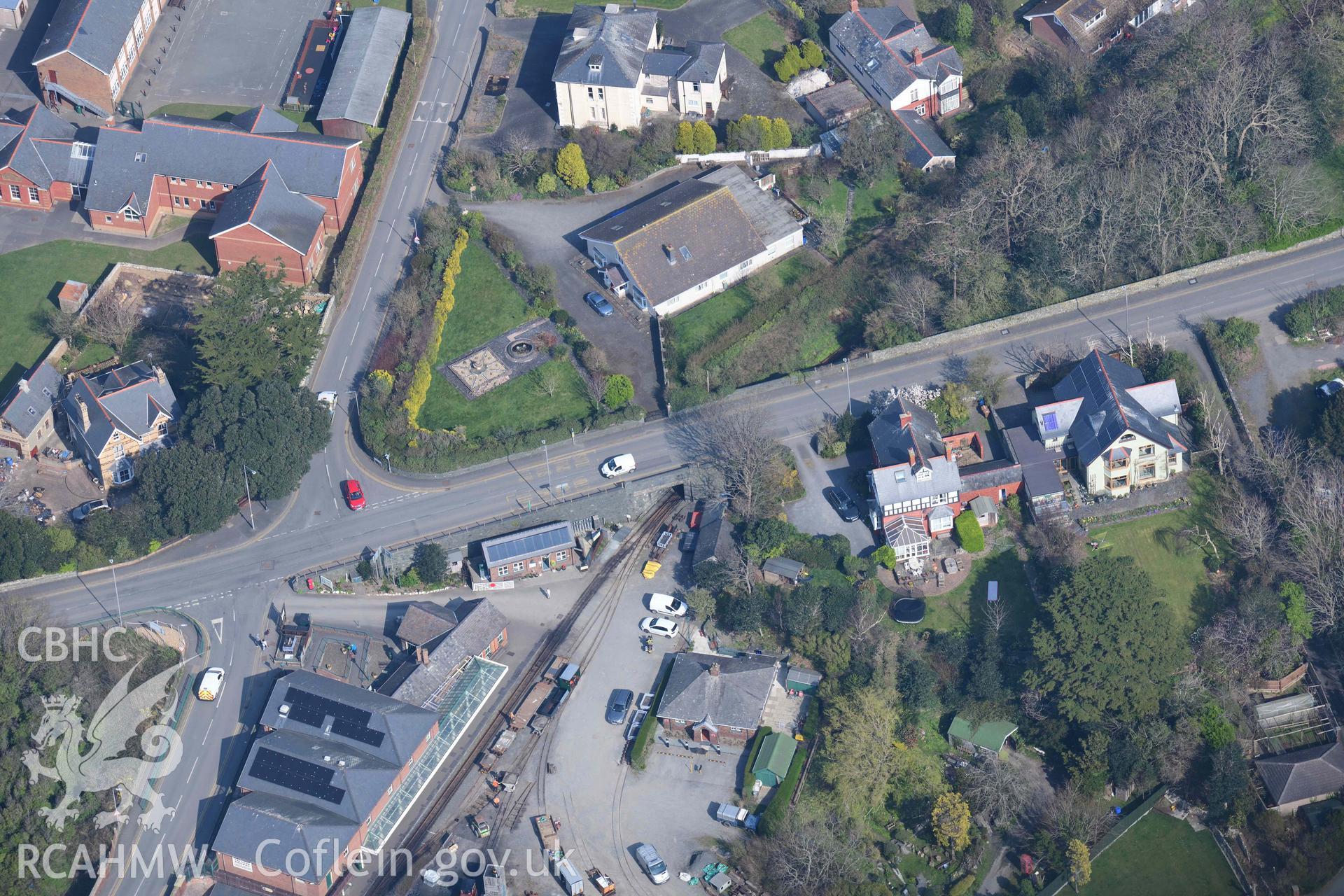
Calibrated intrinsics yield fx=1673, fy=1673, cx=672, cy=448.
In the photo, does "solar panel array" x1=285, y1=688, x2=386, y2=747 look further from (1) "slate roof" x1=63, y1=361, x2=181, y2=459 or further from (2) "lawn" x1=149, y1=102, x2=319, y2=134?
(2) "lawn" x1=149, y1=102, x2=319, y2=134

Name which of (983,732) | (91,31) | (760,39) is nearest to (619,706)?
(983,732)

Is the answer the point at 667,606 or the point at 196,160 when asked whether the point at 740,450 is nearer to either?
the point at 667,606

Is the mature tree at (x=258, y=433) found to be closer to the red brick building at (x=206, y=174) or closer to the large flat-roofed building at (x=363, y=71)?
the red brick building at (x=206, y=174)


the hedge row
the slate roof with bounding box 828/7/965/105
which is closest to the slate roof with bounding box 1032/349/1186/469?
the slate roof with bounding box 828/7/965/105

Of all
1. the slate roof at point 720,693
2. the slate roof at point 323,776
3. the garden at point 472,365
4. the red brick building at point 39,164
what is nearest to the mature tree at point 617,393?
the garden at point 472,365

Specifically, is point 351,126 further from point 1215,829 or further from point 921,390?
point 1215,829
